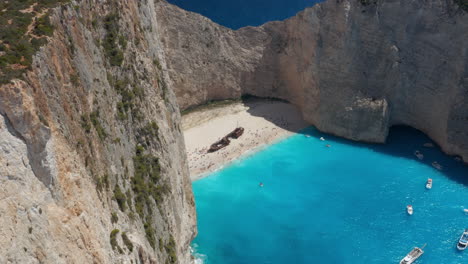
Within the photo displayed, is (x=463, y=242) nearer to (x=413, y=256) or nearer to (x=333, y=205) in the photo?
(x=413, y=256)

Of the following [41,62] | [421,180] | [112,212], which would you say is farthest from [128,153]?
[421,180]

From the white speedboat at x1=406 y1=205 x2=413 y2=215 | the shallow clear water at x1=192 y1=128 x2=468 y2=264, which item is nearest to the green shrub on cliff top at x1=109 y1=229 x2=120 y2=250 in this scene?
the shallow clear water at x1=192 y1=128 x2=468 y2=264

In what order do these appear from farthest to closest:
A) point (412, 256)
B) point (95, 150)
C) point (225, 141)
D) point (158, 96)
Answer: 1. point (225, 141)
2. point (412, 256)
3. point (158, 96)
4. point (95, 150)

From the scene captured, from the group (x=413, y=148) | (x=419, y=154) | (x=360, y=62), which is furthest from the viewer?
(x=360, y=62)

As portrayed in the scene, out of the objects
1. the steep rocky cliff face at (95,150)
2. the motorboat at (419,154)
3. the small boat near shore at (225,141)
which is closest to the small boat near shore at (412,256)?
the motorboat at (419,154)

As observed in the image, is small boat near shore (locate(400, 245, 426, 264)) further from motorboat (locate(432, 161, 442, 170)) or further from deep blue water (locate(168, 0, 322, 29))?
deep blue water (locate(168, 0, 322, 29))

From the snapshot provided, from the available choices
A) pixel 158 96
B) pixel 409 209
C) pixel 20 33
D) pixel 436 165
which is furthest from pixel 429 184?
pixel 20 33

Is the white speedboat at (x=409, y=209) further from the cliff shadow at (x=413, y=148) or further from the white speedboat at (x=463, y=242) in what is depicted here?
the cliff shadow at (x=413, y=148)
